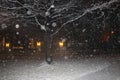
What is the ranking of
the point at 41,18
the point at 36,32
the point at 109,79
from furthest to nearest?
1. the point at 36,32
2. the point at 41,18
3. the point at 109,79

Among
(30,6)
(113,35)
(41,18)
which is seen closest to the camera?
(30,6)

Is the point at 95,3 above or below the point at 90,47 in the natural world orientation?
above

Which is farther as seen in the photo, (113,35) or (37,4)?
(113,35)

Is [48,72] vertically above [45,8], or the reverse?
[45,8]

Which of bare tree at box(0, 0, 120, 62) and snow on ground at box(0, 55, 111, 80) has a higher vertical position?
bare tree at box(0, 0, 120, 62)

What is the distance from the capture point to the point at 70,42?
42.9m

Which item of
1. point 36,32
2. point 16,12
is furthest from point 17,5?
point 36,32

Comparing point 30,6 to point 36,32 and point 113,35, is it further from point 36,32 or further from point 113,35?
point 113,35

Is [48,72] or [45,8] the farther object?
[45,8]

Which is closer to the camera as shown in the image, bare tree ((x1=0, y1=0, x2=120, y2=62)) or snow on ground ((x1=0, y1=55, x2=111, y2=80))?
snow on ground ((x1=0, y1=55, x2=111, y2=80))

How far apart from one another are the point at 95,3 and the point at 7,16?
7.01 m

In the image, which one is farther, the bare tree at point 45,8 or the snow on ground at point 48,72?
the bare tree at point 45,8

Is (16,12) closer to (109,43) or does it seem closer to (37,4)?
(37,4)

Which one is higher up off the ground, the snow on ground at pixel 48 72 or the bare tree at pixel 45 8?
the bare tree at pixel 45 8
